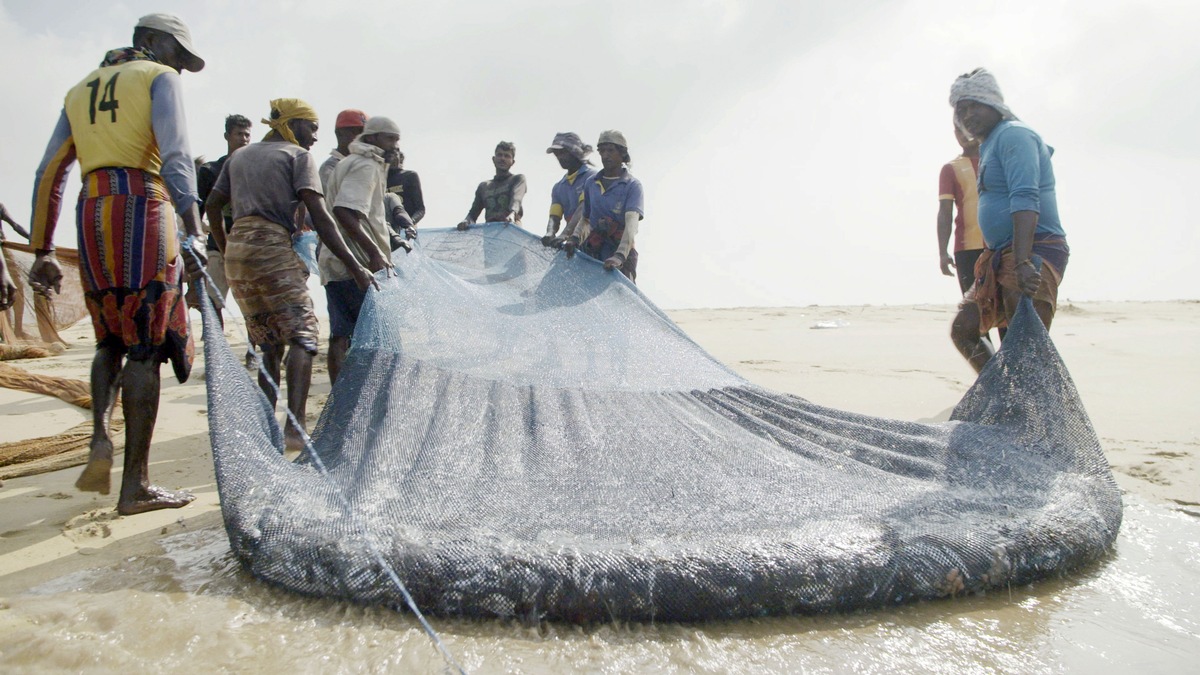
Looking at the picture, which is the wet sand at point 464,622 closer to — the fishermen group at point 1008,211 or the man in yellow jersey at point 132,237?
the man in yellow jersey at point 132,237

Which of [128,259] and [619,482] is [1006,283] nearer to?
[619,482]

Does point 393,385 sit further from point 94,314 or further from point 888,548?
point 888,548

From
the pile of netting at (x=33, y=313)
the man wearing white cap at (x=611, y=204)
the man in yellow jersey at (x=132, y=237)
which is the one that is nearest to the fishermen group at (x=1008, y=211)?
the man wearing white cap at (x=611, y=204)

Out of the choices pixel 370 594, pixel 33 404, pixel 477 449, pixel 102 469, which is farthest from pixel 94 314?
pixel 33 404

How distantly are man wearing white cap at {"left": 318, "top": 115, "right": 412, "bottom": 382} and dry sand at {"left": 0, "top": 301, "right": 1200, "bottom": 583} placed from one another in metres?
0.86

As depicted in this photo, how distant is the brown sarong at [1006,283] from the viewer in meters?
3.23

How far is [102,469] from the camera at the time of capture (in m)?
2.28

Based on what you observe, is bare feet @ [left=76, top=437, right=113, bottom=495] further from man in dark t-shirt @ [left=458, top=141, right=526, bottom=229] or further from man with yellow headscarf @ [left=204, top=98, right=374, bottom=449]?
man in dark t-shirt @ [left=458, top=141, right=526, bottom=229]

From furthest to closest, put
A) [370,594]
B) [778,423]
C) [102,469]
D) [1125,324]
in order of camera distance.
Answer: [1125,324], [778,423], [102,469], [370,594]

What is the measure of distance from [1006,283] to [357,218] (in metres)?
2.83

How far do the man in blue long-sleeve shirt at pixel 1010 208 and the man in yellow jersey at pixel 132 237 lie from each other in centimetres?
304

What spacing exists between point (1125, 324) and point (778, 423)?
25.7 ft

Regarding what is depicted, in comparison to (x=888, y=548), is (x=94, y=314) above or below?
above

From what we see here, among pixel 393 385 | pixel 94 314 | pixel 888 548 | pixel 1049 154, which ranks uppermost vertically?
pixel 1049 154
